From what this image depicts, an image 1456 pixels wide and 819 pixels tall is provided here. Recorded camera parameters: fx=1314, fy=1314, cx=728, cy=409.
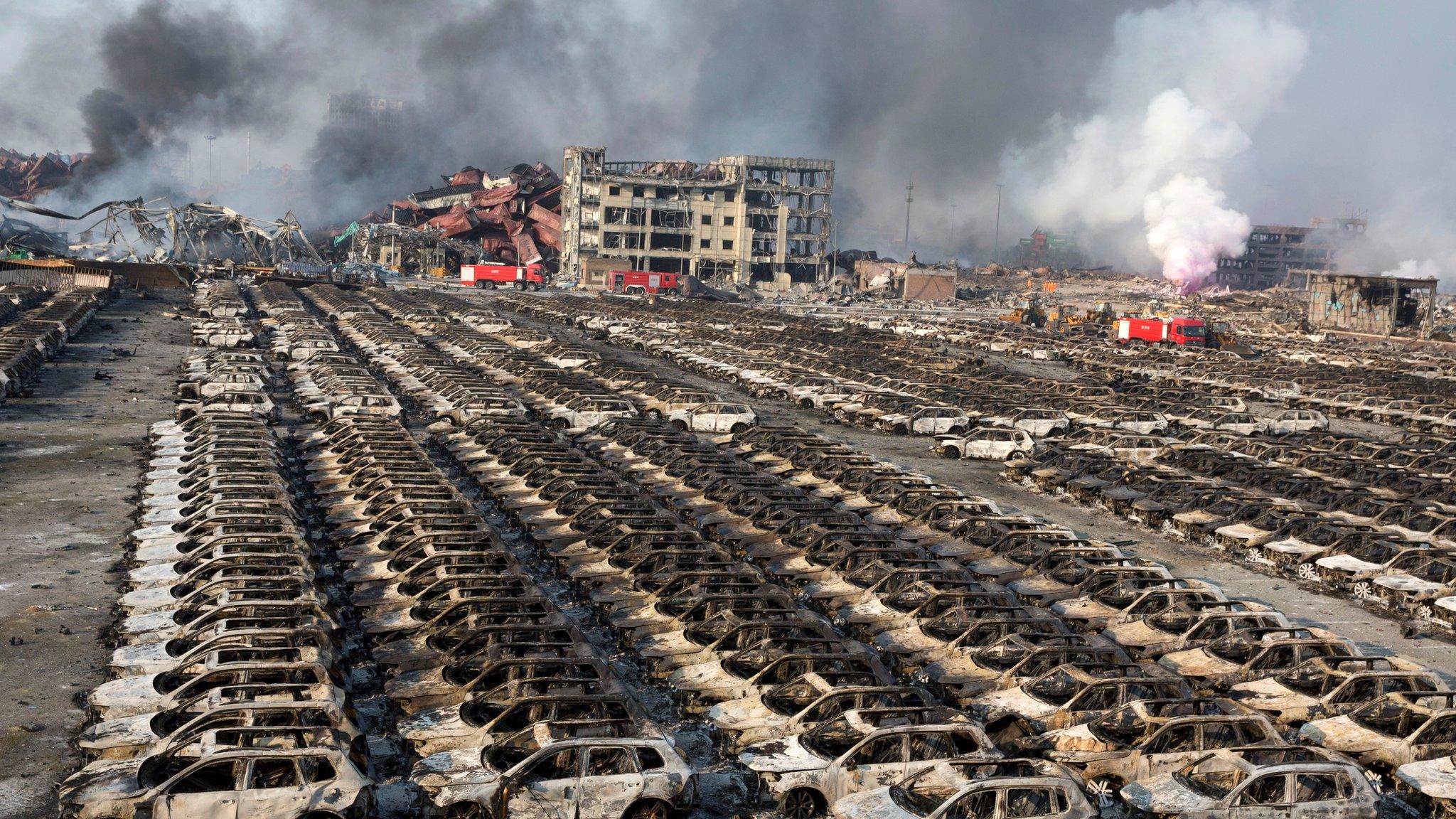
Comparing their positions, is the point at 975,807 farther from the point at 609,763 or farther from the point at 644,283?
the point at 644,283

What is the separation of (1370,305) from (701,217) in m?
63.7

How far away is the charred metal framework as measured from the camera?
9000 cm

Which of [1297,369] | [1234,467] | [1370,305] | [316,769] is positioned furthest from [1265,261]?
[316,769]

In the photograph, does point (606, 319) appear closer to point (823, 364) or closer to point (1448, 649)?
point (823, 364)

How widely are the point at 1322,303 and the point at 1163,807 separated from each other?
91.9m

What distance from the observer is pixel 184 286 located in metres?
93.8

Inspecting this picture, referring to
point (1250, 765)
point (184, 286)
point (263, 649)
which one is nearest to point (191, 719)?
point (263, 649)

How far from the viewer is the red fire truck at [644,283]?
112 meters

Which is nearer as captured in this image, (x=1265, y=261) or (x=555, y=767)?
(x=555, y=767)

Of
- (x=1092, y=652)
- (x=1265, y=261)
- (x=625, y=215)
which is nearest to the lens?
(x=1092, y=652)

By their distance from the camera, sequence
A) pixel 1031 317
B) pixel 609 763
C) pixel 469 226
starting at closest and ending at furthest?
pixel 609 763, pixel 1031 317, pixel 469 226

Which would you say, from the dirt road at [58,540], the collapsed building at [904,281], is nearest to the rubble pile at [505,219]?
the collapsed building at [904,281]

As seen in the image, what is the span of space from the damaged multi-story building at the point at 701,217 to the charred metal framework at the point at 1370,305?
51.7 m

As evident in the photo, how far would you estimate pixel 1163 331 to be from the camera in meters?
77.8
